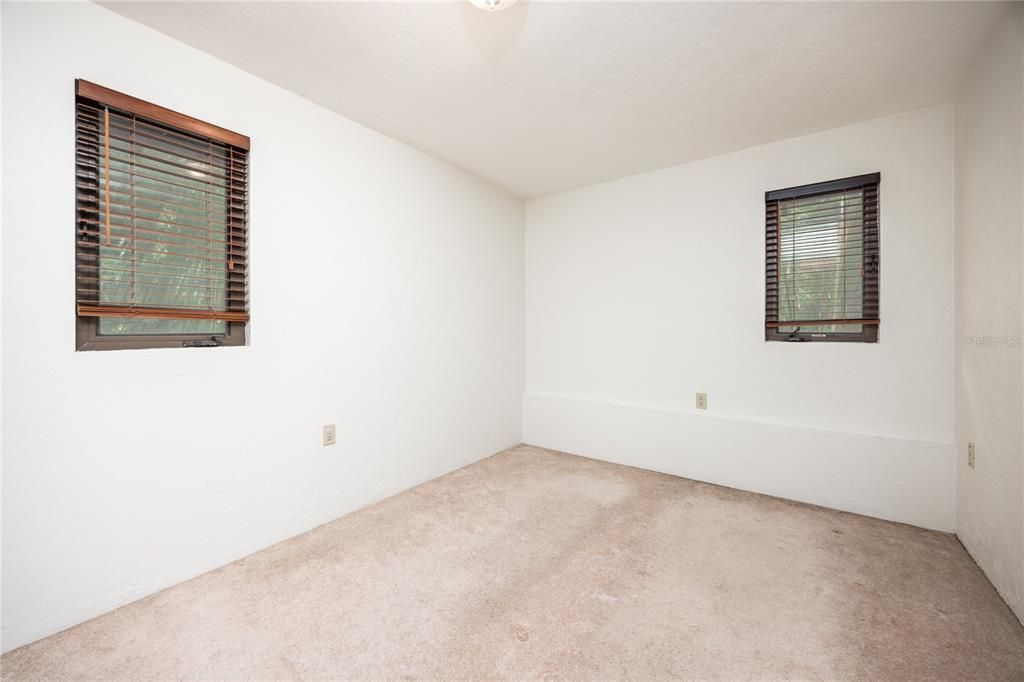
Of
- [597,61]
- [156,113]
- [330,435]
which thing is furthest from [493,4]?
[330,435]

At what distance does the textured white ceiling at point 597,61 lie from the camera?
67.6 inches

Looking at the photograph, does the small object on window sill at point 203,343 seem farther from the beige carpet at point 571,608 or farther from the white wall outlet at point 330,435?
the beige carpet at point 571,608

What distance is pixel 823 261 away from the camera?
9.08ft

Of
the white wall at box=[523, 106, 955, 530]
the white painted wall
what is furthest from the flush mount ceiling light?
the white wall at box=[523, 106, 955, 530]

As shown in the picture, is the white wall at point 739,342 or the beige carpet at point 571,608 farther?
the white wall at point 739,342

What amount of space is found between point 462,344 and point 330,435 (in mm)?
1264

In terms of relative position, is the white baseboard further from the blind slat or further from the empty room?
the blind slat

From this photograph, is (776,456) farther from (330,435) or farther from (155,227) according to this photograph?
(155,227)

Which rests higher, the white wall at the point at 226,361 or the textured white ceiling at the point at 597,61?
the textured white ceiling at the point at 597,61

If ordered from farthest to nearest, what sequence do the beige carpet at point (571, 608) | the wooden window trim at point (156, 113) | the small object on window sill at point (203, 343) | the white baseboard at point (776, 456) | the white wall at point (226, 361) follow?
the white baseboard at point (776, 456) < the small object on window sill at point (203, 343) < the wooden window trim at point (156, 113) < the white wall at point (226, 361) < the beige carpet at point (571, 608)

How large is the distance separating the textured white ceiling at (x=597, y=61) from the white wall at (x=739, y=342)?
0.39 meters

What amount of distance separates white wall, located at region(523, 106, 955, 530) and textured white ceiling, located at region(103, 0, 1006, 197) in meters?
0.39

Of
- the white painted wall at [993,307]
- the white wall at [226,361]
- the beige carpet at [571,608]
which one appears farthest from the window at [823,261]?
the white wall at [226,361]

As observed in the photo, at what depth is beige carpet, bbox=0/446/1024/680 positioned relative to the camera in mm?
1447
